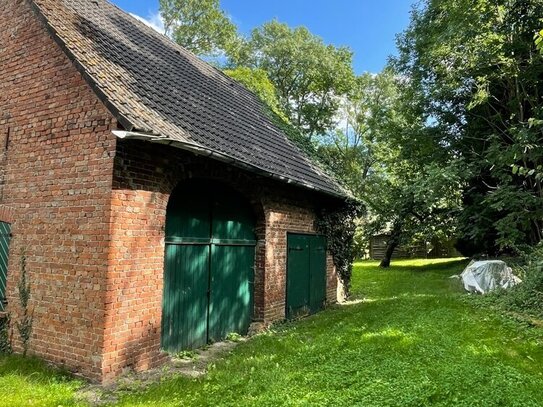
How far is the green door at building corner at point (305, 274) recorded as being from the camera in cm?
955

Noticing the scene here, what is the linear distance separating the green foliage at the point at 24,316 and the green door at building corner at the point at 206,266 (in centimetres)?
188

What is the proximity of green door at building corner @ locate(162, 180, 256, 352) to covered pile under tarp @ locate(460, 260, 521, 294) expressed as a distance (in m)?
7.51

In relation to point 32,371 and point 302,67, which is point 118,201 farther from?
point 302,67

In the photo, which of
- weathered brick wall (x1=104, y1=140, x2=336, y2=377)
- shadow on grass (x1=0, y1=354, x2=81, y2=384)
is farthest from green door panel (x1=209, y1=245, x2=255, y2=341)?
shadow on grass (x1=0, y1=354, x2=81, y2=384)

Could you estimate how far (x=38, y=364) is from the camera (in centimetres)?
561

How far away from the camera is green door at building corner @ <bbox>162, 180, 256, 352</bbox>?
6.55 m

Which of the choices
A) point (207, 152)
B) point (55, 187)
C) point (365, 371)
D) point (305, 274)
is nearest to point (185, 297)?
point (207, 152)

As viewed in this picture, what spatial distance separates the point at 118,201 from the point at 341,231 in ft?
25.6

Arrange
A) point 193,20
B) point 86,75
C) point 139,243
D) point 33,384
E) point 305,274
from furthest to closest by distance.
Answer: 1. point 193,20
2. point 305,274
3. point 139,243
4. point 86,75
5. point 33,384

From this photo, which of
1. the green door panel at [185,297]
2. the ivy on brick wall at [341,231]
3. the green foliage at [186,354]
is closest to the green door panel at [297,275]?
the ivy on brick wall at [341,231]

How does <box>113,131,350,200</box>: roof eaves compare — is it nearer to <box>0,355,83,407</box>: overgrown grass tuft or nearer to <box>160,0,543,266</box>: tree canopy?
<box>0,355,83,407</box>: overgrown grass tuft

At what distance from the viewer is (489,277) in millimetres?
12195

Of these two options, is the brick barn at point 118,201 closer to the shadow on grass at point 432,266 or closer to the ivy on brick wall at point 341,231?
the ivy on brick wall at point 341,231

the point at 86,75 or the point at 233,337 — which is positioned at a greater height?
the point at 86,75
